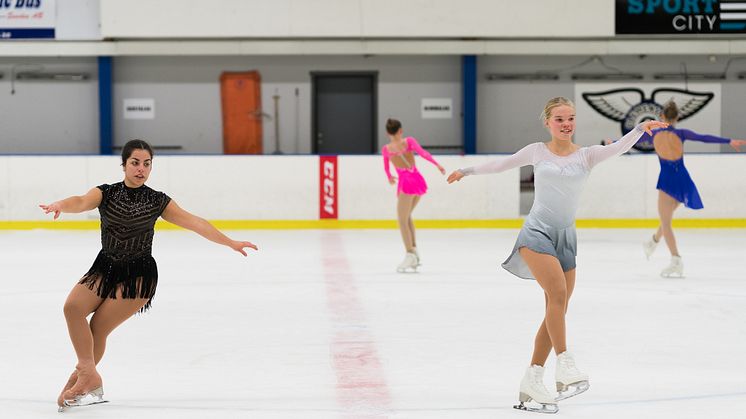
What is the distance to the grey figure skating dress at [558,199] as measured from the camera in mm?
5086

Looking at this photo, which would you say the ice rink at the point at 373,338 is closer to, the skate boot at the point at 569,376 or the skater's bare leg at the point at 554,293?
the skate boot at the point at 569,376

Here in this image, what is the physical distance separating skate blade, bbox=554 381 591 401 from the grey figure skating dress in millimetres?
522

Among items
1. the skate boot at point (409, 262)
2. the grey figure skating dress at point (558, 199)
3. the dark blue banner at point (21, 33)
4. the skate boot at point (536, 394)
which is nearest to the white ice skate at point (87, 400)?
the skate boot at point (536, 394)

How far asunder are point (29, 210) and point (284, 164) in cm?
363

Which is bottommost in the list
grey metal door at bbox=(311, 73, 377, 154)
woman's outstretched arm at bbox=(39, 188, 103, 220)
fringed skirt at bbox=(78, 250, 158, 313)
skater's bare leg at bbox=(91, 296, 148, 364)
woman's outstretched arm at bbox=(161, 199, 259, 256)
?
skater's bare leg at bbox=(91, 296, 148, 364)

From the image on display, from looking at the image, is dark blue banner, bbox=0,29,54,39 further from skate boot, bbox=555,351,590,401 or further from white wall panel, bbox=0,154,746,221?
skate boot, bbox=555,351,590,401

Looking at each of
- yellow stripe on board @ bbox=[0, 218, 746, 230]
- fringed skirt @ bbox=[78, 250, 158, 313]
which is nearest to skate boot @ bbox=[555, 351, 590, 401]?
fringed skirt @ bbox=[78, 250, 158, 313]

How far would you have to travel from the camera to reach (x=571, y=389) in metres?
5.12

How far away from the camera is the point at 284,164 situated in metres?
16.4

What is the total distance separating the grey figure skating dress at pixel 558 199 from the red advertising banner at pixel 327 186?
1113cm

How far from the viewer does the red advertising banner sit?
642 inches

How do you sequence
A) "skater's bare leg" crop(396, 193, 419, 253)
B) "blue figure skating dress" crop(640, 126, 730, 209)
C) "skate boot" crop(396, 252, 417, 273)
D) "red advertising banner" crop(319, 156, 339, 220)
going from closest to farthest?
"blue figure skating dress" crop(640, 126, 730, 209) → "skate boot" crop(396, 252, 417, 273) → "skater's bare leg" crop(396, 193, 419, 253) → "red advertising banner" crop(319, 156, 339, 220)

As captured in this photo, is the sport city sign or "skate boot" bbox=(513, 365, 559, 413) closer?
"skate boot" bbox=(513, 365, 559, 413)

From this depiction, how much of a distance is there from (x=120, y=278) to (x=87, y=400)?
0.61 meters
